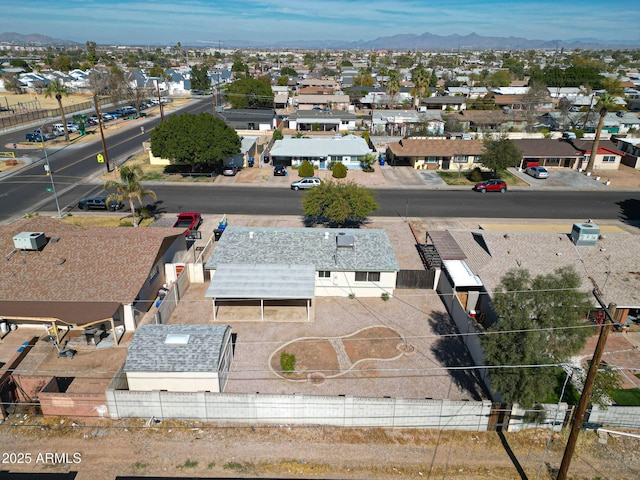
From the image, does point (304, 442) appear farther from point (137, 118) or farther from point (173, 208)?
point (137, 118)

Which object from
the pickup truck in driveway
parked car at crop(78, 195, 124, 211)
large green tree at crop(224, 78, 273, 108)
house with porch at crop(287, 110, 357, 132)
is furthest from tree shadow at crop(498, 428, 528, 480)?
large green tree at crop(224, 78, 273, 108)

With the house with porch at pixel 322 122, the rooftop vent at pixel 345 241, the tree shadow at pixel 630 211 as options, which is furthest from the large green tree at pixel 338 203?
the house with porch at pixel 322 122

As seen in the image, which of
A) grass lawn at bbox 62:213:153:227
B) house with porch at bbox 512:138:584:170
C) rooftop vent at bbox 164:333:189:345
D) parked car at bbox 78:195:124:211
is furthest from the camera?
house with porch at bbox 512:138:584:170

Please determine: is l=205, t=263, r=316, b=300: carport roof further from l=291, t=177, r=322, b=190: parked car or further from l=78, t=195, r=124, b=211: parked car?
l=291, t=177, r=322, b=190: parked car

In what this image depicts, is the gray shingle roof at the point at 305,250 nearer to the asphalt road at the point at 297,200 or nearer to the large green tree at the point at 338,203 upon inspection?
the large green tree at the point at 338,203

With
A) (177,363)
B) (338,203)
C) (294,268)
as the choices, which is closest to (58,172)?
(338,203)

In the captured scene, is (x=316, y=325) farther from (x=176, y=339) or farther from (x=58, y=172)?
(x=58, y=172)

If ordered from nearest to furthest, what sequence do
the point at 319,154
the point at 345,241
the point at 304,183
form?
1. the point at 345,241
2. the point at 304,183
3. the point at 319,154
